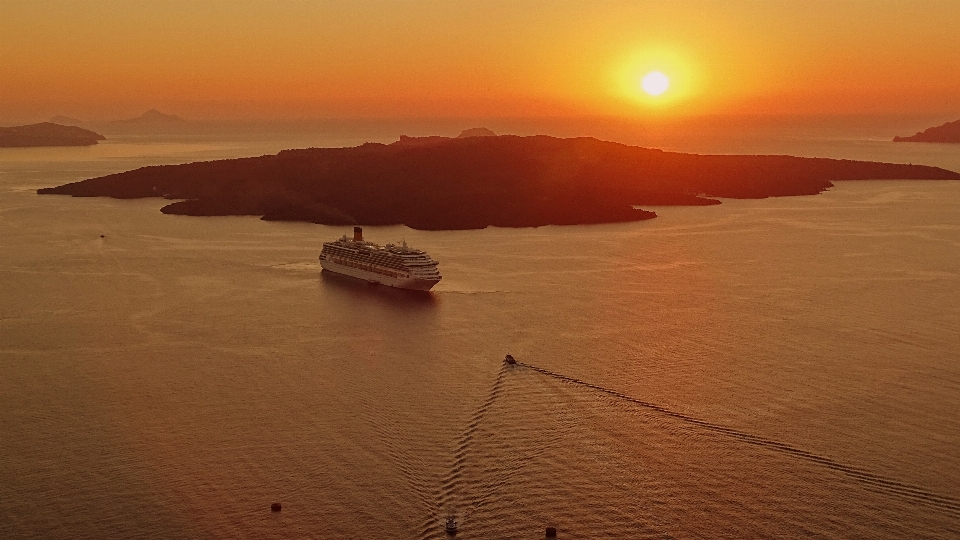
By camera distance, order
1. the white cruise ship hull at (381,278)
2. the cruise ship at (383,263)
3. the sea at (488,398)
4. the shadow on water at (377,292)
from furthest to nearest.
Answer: the cruise ship at (383,263) → the white cruise ship hull at (381,278) → the shadow on water at (377,292) → the sea at (488,398)

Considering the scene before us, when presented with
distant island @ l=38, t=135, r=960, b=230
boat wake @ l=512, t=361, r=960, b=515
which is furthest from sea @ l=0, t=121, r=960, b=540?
distant island @ l=38, t=135, r=960, b=230

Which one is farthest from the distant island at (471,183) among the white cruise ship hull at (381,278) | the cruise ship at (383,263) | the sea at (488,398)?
the sea at (488,398)

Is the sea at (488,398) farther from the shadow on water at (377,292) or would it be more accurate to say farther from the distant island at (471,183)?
the distant island at (471,183)

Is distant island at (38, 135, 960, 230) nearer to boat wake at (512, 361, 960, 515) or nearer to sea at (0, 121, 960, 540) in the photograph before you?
sea at (0, 121, 960, 540)

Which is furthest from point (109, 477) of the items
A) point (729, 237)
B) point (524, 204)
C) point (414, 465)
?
point (524, 204)

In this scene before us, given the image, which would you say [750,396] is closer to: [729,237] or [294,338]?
[294,338]
